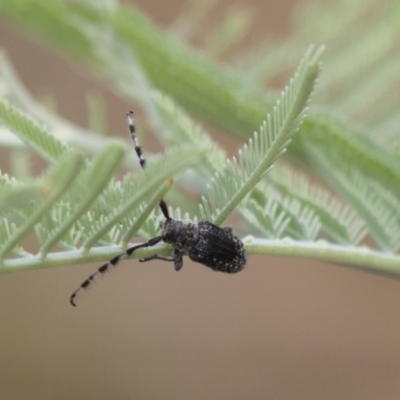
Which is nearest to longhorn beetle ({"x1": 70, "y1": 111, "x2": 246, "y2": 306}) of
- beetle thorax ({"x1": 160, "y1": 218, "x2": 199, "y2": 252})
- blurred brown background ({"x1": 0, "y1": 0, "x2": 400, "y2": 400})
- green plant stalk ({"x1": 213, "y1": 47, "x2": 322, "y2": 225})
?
beetle thorax ({"x1": 160, "y1": 218, "x2": 199, "y2": 252})

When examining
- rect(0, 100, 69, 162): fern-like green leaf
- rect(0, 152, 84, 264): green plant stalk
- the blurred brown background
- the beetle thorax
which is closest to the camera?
rect(0, 152, 84, 264): green plant stalk

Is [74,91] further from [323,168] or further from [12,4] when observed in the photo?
[323,168]

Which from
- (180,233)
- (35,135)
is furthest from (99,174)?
(180,233)

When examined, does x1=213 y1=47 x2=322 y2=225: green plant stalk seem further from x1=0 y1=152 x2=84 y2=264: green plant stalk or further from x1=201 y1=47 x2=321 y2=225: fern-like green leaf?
x1=0 y1=152 x2=84 y2=264: green plant stalk

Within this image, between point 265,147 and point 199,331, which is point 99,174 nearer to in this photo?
point 265,147

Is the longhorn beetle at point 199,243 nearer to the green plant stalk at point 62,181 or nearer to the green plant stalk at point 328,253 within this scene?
the green plant stalk at point 328,253

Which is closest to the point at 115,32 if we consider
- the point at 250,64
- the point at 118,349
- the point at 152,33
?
the point at 152,33
